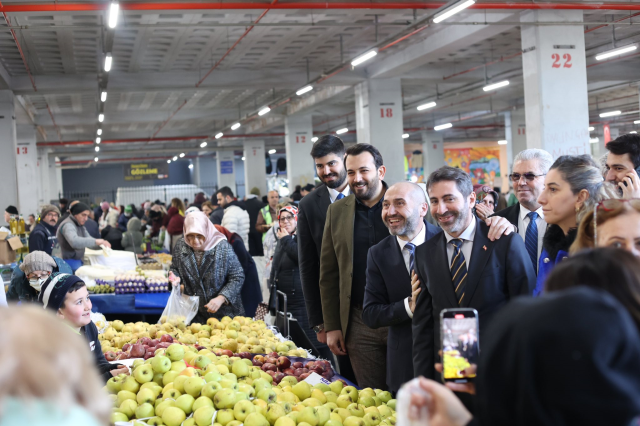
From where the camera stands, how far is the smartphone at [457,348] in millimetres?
1509

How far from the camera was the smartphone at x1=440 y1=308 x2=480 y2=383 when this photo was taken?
1509 millimetres

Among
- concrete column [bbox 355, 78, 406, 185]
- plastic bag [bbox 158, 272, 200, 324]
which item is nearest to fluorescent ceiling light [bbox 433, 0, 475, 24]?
plastic bag [bbox 158, 272, 200, 324]

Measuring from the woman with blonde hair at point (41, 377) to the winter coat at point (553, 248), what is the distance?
73.8 inches

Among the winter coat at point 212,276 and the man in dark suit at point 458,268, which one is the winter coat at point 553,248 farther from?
the winter coat at point 212,276

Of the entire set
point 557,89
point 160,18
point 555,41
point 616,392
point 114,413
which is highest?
point 160,18

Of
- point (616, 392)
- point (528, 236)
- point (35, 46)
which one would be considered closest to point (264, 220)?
point (35, 46)

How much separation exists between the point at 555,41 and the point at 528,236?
7367 millimetres

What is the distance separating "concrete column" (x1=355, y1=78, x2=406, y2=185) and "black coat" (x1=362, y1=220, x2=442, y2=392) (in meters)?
12.2

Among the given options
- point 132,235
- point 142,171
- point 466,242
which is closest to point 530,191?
point 466,242

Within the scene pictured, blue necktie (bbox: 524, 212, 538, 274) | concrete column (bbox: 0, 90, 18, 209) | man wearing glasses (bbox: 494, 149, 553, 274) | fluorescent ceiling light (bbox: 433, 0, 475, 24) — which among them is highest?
fluorescent ceiling light (bbox: 433, 0, 475, 24)

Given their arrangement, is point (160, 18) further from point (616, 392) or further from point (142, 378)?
point (616, 392)

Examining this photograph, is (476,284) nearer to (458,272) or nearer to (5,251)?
(458,272)

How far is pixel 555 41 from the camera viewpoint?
979 centimetres

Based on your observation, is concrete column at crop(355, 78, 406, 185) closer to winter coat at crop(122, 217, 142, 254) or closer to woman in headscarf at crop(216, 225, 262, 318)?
winter coat at crop(122, 217, 142, 254)
